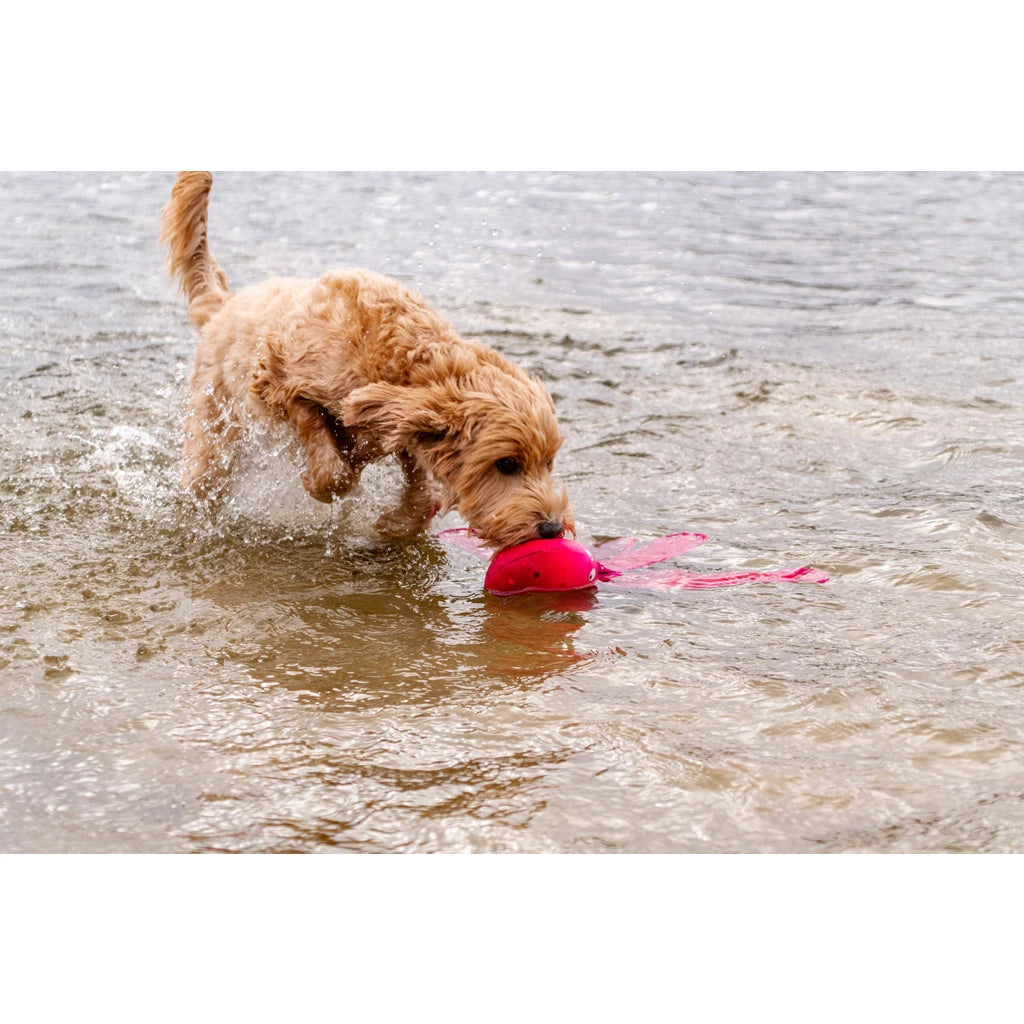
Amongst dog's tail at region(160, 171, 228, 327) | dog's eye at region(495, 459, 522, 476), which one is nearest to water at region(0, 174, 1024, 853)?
dog's eye at region(495, 459, 522, 476)

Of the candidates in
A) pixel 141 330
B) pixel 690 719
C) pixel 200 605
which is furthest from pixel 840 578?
pixel 141 330

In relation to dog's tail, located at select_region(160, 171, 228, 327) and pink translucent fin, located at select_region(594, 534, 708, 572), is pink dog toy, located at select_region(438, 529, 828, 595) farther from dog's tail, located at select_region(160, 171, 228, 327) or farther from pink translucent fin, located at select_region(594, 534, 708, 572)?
dog's tail, located at select_region(160, 171, 228, 327)

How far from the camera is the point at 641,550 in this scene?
6.24 m

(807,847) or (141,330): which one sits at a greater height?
(141,330)

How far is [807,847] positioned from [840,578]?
247 cm

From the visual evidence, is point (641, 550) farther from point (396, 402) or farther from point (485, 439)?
point (396, 402)

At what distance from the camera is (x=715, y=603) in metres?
5.56

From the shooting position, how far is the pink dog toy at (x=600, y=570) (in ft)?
18.0

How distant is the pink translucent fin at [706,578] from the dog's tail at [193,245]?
127 inches

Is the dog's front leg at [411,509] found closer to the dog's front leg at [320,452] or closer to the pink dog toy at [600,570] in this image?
the pink dog toy at [600,570]

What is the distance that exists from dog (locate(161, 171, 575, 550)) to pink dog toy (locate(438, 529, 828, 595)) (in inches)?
3.9

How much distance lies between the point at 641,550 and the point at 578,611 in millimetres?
847

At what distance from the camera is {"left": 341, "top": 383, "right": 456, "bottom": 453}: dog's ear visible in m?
5.34

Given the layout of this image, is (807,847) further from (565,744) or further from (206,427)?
(206,427)
